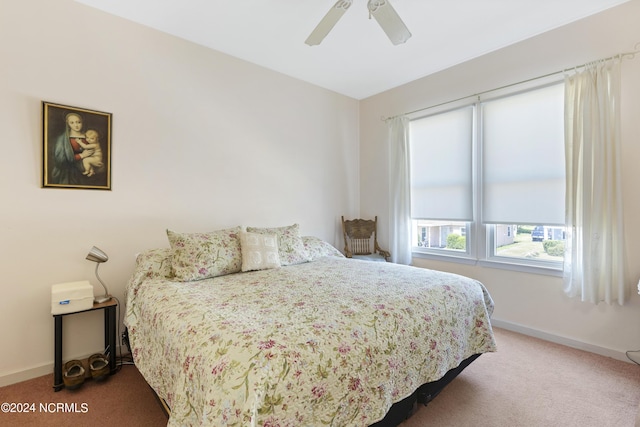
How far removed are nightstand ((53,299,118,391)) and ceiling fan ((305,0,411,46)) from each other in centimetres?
247

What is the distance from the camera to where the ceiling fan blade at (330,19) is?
1863 mm

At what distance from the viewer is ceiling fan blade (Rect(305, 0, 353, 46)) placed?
1863 mm

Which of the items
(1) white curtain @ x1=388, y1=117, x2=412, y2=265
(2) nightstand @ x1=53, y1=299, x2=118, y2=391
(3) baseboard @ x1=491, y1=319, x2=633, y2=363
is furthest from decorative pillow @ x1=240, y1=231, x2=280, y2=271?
(3) baseboard @ x1=491, y1=319, x2=633, y2=363

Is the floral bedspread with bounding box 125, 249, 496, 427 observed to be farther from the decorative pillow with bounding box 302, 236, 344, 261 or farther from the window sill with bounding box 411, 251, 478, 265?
the window sill with bounding box 411, 251, 478, 265

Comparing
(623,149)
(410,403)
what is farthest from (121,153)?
(623,149)

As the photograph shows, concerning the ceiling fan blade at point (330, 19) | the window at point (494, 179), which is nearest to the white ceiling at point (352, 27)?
the ceiling fan blade at point (330, 19)

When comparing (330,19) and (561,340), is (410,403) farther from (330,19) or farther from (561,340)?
(330,19)

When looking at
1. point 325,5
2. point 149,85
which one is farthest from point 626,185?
point 149,85

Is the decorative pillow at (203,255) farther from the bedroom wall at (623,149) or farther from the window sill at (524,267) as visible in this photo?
the window sill at (524,267)

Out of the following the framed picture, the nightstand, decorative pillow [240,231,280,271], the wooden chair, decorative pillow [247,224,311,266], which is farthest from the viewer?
the wooden chair

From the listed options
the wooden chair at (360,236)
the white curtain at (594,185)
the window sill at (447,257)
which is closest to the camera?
the white curtain at (594,185)

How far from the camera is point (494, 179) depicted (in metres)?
2.96

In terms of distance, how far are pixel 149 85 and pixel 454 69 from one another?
3097 millimetres

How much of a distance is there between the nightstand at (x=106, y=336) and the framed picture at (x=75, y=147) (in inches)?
35.8
